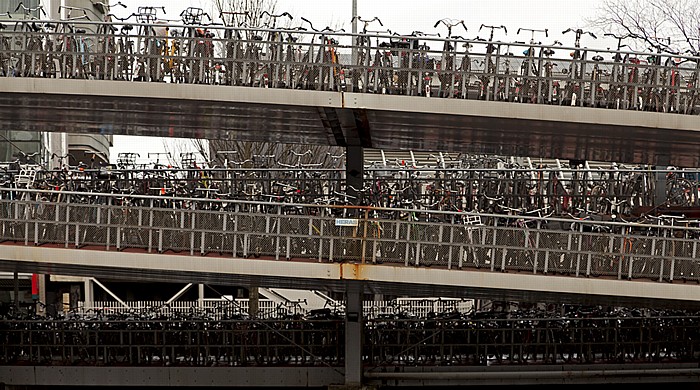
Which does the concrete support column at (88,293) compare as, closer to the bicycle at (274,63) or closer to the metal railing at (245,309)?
the metal railing at (245,309)

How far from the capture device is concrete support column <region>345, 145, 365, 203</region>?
19.4 meters

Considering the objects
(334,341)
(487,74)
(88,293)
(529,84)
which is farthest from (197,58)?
(88,293)

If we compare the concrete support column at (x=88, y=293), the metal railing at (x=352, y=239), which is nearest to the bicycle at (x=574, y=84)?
the metal railing at (x=352, y=239)

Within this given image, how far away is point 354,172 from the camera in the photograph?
19531 millimetres

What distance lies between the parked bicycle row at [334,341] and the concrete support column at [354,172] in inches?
138

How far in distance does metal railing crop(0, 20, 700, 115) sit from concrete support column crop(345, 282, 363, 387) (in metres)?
4.60

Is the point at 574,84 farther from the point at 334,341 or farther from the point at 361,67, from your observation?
the point at 334,341

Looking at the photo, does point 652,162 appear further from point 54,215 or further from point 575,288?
point 54,215

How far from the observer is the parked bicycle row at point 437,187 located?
2177 centimetres

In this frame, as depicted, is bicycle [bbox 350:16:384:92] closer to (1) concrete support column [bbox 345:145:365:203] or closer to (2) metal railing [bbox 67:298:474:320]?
(1) concrete support column [bbox 345:145:365:203]

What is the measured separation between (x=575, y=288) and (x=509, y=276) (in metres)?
1.05

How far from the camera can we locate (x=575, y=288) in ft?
55.7

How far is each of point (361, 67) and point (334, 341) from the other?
22.3 ft

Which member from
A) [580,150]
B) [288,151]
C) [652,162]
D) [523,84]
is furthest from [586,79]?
[288,151]
